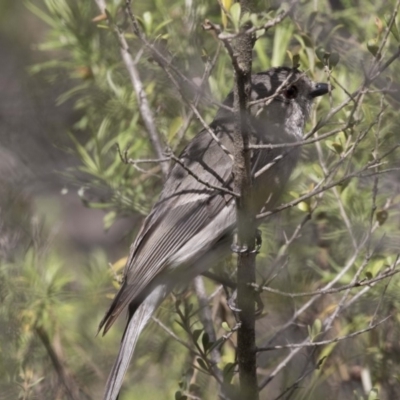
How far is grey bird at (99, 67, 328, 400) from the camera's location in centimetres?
393

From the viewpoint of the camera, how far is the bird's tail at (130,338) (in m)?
3.80

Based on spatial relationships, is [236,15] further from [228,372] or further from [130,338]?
[130,338]

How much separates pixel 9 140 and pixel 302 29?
228 centimetres

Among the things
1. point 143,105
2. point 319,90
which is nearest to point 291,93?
point 319,90

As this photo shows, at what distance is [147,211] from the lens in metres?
4.56

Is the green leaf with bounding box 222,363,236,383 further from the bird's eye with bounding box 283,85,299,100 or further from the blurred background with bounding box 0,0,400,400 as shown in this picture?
the bird's eye with bounding box 283,85,299,100

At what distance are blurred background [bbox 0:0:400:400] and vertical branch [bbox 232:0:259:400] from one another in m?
0.44

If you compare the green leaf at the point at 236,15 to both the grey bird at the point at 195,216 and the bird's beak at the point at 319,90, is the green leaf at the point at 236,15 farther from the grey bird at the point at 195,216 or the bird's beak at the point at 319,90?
the bird's beak at the point at 319,90

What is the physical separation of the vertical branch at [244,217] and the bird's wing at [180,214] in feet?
1.85

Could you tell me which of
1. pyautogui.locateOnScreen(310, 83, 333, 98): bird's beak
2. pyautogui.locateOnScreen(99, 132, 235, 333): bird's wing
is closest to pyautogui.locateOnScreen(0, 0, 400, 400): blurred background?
pyautogui.locateOnScreen(310, 83, 333, 98): bird's beak

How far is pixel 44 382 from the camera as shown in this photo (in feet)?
14.2

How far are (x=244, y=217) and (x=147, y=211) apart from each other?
1.45 metres

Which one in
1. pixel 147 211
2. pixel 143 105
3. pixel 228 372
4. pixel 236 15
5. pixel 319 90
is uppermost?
pixel 236 15

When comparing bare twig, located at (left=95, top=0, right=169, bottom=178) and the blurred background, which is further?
bare twig, located at (left=95, top=0, right=169, bottom=178)
